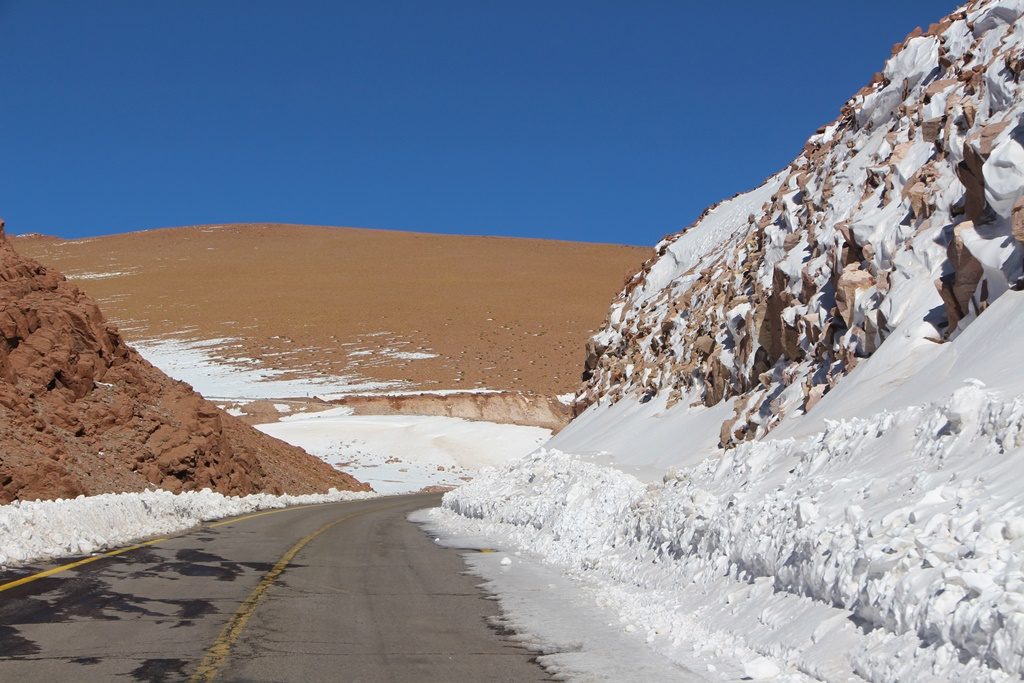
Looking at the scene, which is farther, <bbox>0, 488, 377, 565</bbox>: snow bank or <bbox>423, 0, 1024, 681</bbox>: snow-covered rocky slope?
<bbox>0, 488, 377, 565</bbox>: snow bank

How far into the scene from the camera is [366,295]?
123 m

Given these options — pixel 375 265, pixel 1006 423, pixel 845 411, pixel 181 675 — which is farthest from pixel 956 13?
pixel 375 265

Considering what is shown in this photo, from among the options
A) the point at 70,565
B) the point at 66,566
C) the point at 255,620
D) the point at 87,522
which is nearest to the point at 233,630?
the point at 255,620

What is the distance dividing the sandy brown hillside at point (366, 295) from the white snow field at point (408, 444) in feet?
60.0

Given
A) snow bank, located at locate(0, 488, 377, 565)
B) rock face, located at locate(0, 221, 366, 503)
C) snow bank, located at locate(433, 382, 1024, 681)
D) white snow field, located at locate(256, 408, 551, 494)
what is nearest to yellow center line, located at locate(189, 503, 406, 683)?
snow bank, located at locate(0, 488, 377, 565)

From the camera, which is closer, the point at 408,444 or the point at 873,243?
the point at 873,243

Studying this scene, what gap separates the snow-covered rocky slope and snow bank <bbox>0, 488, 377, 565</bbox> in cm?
663

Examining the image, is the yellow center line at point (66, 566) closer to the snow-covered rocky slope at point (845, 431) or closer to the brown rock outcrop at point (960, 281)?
the snow-covered rocky slope at point (845, 431)

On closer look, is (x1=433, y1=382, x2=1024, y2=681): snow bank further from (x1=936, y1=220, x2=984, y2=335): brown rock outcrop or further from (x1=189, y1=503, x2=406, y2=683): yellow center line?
(x1=936, y1=220, x2=984, y2=335): brown rock outcrop

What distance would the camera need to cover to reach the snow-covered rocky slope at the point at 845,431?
275 inches

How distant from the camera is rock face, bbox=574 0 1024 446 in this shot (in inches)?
598

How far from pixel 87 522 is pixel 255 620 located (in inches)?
365

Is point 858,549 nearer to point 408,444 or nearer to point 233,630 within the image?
point 233,630

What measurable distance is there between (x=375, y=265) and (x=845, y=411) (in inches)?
5182
